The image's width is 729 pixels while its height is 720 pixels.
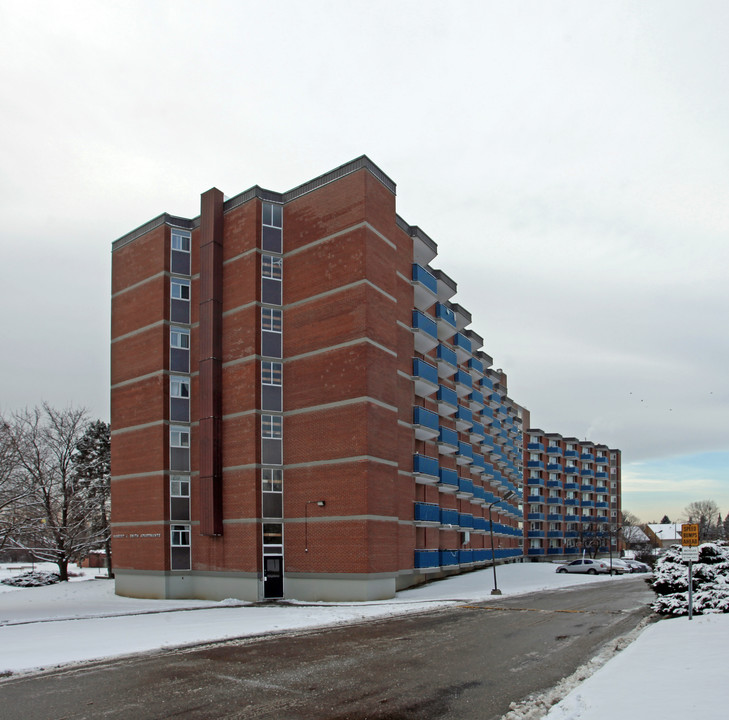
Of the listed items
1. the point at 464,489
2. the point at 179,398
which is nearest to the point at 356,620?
the point at 179,398

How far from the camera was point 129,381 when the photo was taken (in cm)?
4175

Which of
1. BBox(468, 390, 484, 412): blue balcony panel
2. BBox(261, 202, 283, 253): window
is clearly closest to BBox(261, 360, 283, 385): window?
BBox(261, 202, 283, 253): window

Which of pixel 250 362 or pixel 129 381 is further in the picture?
pixel 129 381

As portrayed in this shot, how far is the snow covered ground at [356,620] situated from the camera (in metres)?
9.88

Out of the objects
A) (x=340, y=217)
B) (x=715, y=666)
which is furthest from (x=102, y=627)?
(x=340, y=217)

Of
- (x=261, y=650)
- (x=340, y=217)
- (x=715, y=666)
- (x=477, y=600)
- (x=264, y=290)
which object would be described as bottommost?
(x=477, y=600)

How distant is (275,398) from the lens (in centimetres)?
3678

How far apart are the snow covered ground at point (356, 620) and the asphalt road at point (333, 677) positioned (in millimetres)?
1043

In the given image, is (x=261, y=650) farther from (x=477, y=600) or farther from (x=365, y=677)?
(x=477, y=600)

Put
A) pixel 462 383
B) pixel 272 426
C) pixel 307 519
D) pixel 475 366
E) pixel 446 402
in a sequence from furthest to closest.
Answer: pixel 475 366 → pixel 462 383 → pixel 446 402 → pixel 272 426 → pixel 307 519

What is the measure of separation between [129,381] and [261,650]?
27.3 m

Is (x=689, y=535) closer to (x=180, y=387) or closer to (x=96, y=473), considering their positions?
(x=180, y=387)

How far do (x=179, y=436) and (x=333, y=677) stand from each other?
27581mm

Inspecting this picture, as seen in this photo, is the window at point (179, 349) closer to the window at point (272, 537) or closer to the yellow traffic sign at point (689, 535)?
the window at point (272, 537)
